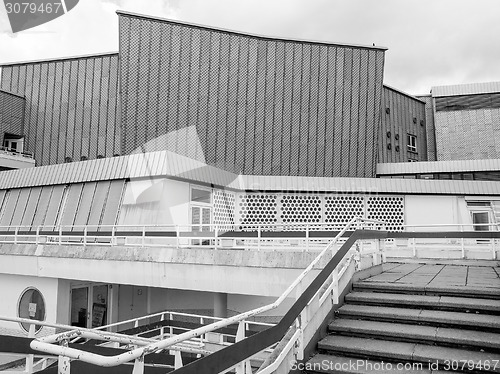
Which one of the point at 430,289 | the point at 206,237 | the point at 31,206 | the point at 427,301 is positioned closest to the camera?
the point at 427,301

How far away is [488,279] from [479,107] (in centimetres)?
2841

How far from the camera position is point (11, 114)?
2834 cm

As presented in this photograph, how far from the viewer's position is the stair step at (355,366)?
13.4 ft

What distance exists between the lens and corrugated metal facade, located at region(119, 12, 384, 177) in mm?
21922

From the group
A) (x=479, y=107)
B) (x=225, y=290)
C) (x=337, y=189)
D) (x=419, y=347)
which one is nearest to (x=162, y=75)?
(x=337, y=189)

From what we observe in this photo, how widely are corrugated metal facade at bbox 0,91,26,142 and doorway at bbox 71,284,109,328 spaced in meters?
18.8

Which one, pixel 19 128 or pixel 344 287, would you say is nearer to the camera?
pixel 344 287

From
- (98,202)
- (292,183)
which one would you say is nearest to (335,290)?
(98,202)

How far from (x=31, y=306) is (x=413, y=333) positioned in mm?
13579

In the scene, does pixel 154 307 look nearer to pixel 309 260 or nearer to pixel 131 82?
pixel 309 260

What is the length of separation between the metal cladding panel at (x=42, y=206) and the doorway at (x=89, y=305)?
5.91m

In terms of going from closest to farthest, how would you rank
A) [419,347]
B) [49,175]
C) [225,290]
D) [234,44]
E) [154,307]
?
[419,347] < [225,290] < [154,307] < [49,175] < [234,44]

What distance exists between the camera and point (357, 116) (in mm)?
24734

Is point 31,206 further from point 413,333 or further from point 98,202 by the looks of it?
point 413,333
